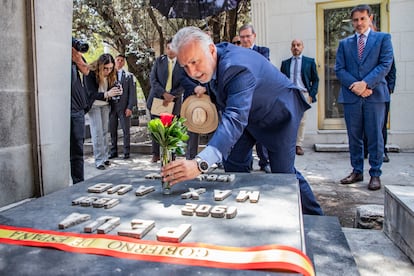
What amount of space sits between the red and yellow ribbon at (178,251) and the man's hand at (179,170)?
590 mm

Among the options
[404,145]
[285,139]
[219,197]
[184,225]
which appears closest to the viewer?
[184,225]

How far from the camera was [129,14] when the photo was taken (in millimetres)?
10766

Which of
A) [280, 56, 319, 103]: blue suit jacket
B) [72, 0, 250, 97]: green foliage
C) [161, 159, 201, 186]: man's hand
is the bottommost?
[161, 159, 201, 186]: man's hand

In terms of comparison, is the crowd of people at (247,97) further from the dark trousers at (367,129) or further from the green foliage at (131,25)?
the green foliage at (131,25)

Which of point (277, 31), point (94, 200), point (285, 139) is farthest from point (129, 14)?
point (94, 200)

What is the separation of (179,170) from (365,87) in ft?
9.62

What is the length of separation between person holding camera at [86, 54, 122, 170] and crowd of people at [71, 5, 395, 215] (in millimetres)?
14

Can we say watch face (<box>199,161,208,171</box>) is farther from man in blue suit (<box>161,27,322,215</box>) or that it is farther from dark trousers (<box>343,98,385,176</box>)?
dark trousers (<box>343,98,385,176</box>)

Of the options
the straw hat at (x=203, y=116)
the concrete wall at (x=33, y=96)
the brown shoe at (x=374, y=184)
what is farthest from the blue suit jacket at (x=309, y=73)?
the concrete wall at (x=33, y=96)

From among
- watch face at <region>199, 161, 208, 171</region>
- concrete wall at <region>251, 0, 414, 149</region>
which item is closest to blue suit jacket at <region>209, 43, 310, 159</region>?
watch face at <region>199, 161, 208, 171</region>

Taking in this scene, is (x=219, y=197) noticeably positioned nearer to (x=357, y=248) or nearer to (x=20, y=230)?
(x=20, y=230)

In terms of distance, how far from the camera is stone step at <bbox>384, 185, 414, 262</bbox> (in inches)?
83.0

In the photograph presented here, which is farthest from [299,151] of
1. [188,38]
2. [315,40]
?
[188,38]

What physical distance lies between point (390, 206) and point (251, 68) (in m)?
1.24
